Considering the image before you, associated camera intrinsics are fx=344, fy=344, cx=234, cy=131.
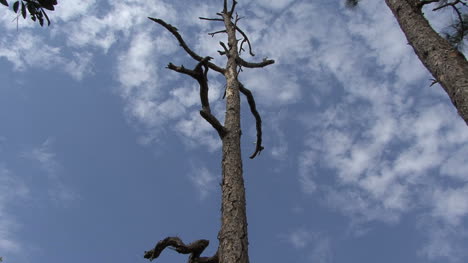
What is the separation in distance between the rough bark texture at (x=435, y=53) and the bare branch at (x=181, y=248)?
311 cm

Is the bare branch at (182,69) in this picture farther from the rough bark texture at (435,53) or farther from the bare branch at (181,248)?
the rough bark texture at (435,53)

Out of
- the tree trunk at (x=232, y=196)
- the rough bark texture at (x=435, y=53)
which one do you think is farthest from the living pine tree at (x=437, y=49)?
the tree trunk at (x=232, y=196)

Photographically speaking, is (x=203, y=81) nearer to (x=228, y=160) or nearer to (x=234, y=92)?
(x=234, y=92)

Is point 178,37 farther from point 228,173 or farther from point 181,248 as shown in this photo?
point 181,248

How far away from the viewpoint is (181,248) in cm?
396

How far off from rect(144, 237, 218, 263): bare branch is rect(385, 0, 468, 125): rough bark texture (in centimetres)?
311

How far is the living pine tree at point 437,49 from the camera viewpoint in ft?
11.9

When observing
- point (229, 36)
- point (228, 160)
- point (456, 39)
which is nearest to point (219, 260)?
point (228, 160)

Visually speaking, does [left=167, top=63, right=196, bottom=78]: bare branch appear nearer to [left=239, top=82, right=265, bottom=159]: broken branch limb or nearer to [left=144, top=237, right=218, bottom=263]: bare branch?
[left=239, top=82, right=265, bottom=159]: broken branch limb

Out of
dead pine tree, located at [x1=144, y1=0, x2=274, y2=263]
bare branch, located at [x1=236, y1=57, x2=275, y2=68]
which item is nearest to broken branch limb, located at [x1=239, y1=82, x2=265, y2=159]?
dead pine tree, located at [x1=144, y1=0, x2=274, y2=263]

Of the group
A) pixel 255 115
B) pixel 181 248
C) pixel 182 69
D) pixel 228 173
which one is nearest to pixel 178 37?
pixel 182 69

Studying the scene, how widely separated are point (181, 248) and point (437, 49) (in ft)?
12.9

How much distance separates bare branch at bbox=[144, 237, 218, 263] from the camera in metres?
3.96

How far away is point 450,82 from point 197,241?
3359 millimetres
